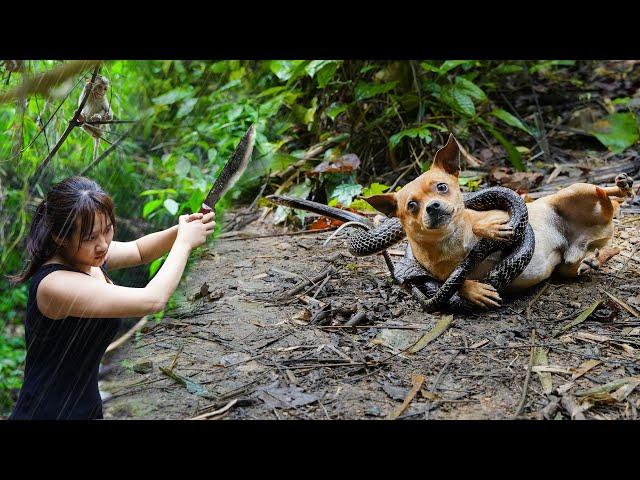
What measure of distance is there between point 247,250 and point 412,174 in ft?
2.05

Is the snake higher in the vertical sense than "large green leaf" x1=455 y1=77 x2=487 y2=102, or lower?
lower

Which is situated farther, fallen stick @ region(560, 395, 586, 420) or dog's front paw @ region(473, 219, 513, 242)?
dog's front paw @ region(473, 219, 513, 242)

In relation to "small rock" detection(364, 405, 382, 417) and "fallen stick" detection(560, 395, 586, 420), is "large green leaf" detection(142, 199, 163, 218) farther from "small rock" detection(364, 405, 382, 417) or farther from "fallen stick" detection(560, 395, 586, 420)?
"fallen stick" detection(560, 395, 586, 420)

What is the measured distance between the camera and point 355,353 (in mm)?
1780

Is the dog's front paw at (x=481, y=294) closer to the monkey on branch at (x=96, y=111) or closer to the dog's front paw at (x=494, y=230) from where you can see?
the dog's front paw at (x=494, y=230)

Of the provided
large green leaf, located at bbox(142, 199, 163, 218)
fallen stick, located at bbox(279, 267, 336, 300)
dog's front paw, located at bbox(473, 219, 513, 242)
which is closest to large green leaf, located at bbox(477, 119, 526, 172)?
dog's front paw, located at bbox(473, 219, 513, 242)

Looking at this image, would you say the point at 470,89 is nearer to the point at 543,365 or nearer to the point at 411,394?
the point at 543,365

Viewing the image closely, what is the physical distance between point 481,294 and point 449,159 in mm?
433

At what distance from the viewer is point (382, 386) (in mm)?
1675

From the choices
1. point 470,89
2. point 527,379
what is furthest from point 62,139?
point 470,89

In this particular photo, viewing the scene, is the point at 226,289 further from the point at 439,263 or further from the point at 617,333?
the point at 617,333

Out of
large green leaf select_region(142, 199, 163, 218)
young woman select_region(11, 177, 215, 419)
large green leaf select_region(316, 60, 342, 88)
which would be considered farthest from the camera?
large green leaf select_region(316, 60, 342, 88)

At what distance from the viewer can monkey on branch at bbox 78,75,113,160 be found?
5.84 feet
